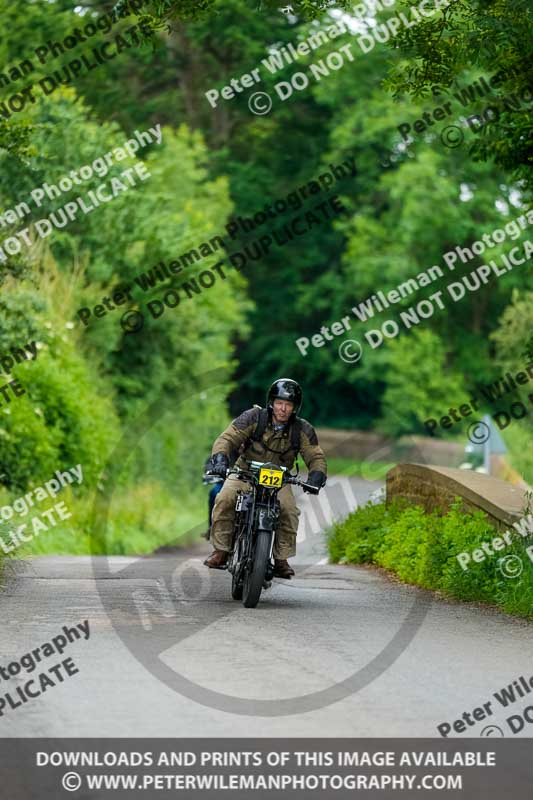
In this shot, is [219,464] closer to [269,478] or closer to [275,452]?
[269,478]

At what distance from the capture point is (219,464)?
41.8 feet

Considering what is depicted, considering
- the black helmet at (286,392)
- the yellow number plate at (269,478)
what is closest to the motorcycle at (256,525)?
the yellow number plate at (269,478)

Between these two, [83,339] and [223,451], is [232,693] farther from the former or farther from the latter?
[83,339]

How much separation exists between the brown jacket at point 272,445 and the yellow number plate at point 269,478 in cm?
52

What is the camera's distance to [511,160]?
51.2 ft

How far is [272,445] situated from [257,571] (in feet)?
4.28

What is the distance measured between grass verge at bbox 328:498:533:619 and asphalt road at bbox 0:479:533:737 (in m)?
0.27

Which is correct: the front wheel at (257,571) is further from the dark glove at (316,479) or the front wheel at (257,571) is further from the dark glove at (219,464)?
the dark glove at (316,479)

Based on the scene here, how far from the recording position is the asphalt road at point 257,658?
7864 mm

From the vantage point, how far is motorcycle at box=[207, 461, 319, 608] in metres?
12.5

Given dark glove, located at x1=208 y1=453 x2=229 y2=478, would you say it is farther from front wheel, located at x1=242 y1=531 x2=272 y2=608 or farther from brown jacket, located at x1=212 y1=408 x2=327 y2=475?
front wheel, located at x1=242 y1=531 x2=272 y2=608
